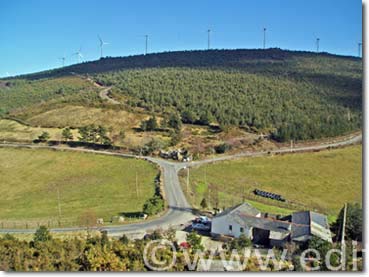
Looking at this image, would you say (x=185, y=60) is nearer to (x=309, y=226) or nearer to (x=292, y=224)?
(x=292, y=224)

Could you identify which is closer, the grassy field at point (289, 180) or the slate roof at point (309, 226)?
the slate roof at point (309, 226)

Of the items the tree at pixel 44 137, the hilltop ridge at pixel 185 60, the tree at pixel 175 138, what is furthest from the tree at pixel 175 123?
the hilltop ridge at pixel 185 60

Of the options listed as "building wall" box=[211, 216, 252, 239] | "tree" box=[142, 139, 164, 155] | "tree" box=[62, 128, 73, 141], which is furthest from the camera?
"tree" box=[62, 128, 73, 141]

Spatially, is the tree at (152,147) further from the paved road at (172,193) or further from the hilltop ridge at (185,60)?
the hilltop ridge at (185,60)

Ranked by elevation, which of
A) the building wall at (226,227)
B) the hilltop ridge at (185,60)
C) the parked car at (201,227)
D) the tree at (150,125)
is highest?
the hilltop ridge at (185,60)

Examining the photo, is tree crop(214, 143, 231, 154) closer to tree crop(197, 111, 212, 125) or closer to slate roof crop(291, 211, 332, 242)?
tree crop(197, 111, 212, 125)

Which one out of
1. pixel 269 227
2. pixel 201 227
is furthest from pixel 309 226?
pixel 201 227

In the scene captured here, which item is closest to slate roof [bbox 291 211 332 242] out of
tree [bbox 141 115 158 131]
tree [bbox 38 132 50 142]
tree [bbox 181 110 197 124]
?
tree [bbox 141 115 158 131]
